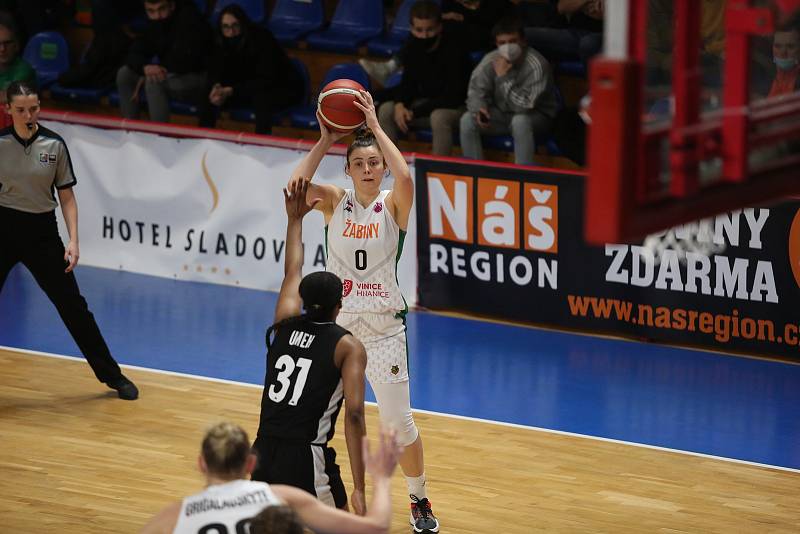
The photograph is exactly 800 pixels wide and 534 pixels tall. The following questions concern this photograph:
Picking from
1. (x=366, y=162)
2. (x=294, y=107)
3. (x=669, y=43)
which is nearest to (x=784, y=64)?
(x=669, y=43)

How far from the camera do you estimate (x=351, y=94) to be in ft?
23.1

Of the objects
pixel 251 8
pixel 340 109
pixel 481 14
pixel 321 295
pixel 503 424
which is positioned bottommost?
pixel 503 424

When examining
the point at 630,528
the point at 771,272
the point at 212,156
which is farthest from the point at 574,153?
the point at 630,528

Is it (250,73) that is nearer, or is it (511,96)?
(511,96)

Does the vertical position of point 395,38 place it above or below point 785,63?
below

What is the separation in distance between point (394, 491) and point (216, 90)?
21.6 ft

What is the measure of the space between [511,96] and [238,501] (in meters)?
7.73

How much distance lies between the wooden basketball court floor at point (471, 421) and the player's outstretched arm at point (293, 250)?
1.87 metres

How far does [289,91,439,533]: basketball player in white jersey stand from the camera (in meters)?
7.11

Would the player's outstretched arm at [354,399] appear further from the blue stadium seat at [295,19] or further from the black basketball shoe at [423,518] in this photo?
the blue stadium seat at [295,19]

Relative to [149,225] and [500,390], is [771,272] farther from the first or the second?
[149,225]

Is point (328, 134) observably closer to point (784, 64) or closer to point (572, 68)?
point (784, 64)

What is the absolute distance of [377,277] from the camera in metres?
7.22

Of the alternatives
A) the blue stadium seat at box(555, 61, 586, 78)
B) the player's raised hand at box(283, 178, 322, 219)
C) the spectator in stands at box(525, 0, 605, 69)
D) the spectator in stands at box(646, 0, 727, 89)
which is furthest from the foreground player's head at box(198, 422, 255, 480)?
the blue stadium seat at box(555, 61, 586, 78)
